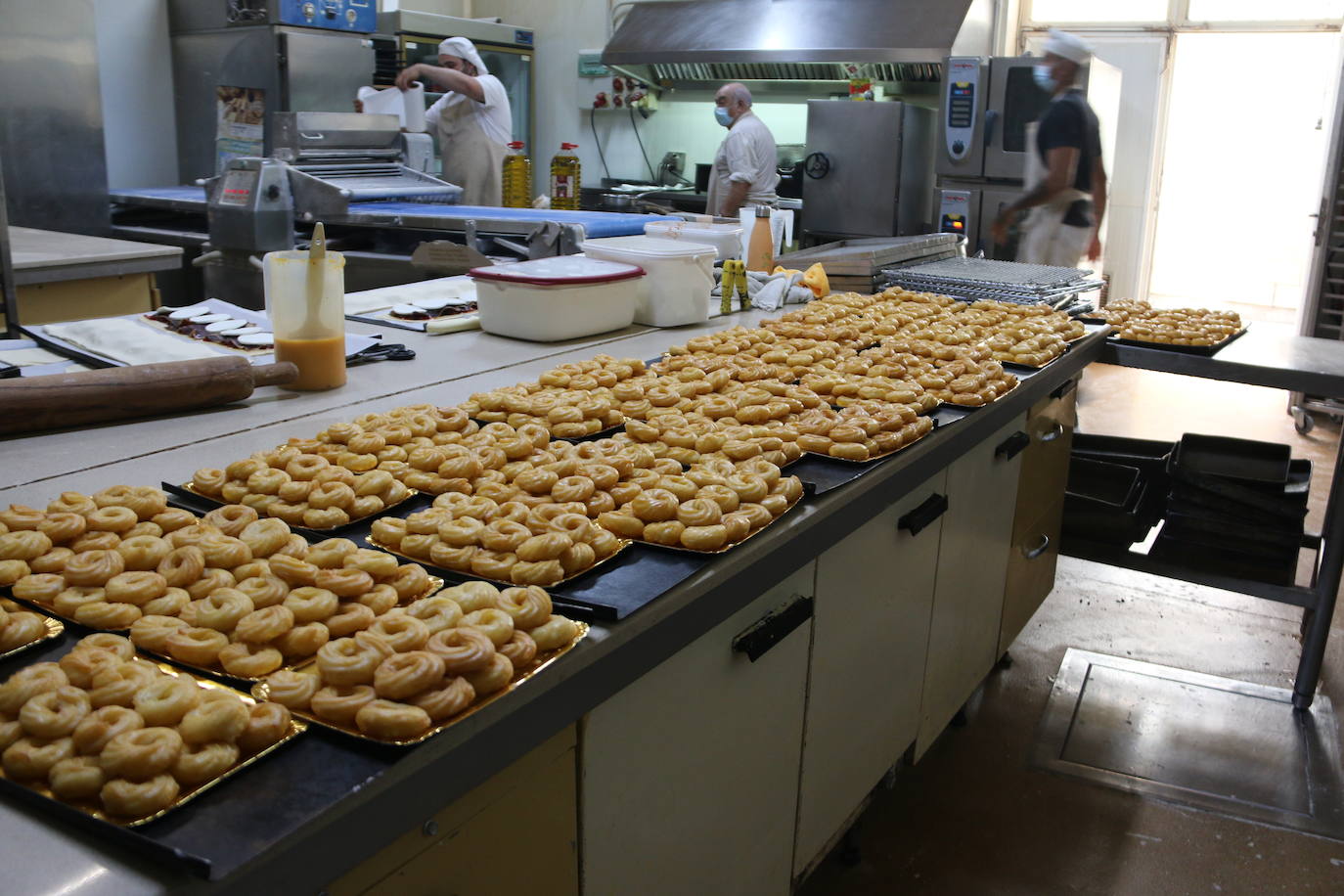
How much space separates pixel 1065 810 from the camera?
2.62 m

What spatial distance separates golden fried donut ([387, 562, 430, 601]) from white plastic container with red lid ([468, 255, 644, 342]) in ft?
4.39

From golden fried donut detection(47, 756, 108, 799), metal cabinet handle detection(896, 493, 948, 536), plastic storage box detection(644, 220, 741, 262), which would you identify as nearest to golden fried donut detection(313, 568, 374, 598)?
golden fried donut detection(47, 756, 108, 799)

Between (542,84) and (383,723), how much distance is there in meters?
8.59

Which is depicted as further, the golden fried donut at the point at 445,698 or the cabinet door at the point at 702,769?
the cabinet door at the point at 702,769

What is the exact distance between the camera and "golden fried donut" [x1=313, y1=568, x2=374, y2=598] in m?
1.08

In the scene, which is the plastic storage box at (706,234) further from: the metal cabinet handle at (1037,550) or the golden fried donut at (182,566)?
the golden fried donut at (182,566)

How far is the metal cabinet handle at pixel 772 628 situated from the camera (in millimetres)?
1473

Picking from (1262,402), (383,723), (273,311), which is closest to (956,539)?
(273,311)

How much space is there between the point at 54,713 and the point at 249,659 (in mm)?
165

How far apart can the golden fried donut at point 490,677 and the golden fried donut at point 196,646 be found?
0.23m

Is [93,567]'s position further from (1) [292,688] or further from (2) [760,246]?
(2) [760,246]

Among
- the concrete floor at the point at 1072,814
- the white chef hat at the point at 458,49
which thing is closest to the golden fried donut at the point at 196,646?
the concrete floor at the point at 1072,814

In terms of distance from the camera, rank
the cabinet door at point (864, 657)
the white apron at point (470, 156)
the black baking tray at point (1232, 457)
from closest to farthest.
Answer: the cabinet door at point (864, 657)
the black baking tray at point (1232, 457)
the white apron at point (470, 156)

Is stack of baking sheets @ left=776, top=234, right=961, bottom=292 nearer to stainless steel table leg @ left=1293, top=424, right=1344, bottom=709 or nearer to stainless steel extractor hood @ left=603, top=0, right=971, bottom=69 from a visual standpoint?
stainless steel table leg @ left=1293, top=424, right=1344, bottom=709
